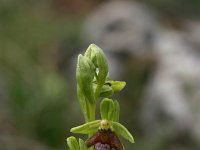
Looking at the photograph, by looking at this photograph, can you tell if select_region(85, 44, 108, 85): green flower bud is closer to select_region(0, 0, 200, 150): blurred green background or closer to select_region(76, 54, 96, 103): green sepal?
select_region(76, 54, 96, 103): green sepal

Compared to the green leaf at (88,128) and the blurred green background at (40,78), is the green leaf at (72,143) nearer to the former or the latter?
the green leaf at (88,128)

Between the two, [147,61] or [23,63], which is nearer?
[23,63]

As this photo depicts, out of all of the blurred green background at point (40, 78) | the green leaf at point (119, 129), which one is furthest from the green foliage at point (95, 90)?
the blurred green background at point (40, 78)

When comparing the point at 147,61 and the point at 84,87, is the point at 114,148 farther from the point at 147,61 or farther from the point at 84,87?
the point at 147,61

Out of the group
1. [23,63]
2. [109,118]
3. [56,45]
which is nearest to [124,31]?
[56,45]

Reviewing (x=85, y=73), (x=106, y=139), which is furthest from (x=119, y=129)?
(x=85, y=73)

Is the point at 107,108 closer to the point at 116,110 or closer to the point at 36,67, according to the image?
the point at 116,110

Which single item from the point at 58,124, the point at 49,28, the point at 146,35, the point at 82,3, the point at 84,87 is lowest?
the point at 84,87
